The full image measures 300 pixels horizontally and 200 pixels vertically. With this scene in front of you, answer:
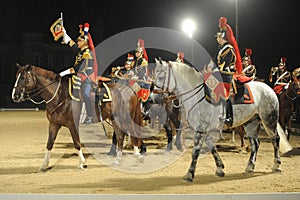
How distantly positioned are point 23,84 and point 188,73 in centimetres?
381

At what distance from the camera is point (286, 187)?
349 inches

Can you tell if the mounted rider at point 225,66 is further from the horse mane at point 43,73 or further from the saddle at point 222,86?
the horse mane at point 43,73

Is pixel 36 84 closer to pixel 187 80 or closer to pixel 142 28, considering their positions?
pixel 187 80

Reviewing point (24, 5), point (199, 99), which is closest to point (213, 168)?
point (199, 99)

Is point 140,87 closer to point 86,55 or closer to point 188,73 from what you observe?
point 86,55

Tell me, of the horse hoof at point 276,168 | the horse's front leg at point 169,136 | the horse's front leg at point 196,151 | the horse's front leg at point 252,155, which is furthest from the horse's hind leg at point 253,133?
the horse's front leg at point 169,136

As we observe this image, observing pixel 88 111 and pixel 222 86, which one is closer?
pixel 222 86

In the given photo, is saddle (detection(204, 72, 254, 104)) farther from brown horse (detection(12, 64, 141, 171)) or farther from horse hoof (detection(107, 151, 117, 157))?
horse hoof (detection(107, 151, 117, 157))

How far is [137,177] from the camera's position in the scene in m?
9.96

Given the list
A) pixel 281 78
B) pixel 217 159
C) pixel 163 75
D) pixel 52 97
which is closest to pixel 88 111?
pixel 52 97

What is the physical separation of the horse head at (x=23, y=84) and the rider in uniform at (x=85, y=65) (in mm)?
765

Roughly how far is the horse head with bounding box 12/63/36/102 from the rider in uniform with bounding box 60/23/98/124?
2.51 feet

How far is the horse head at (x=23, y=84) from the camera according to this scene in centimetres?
1029

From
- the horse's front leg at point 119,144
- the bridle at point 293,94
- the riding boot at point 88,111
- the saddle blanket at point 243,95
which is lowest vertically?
the horse's front leg at point 119,144
